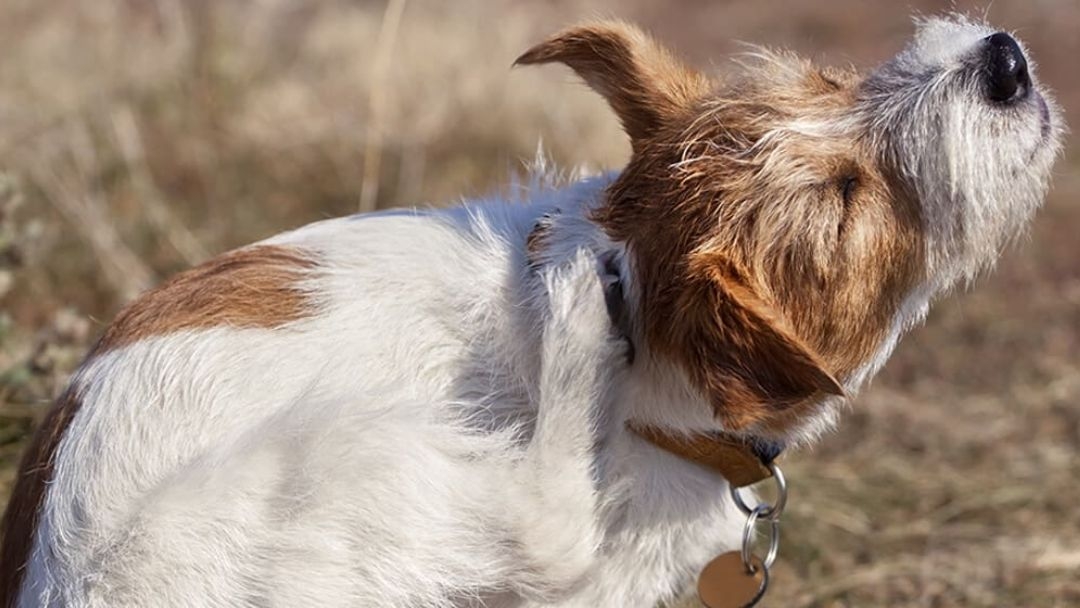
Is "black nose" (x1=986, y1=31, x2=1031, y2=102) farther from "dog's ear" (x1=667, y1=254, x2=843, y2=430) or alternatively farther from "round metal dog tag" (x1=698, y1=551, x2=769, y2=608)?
"round metal dog tag" (x1=698, y1=551, x2=769, y2=608)

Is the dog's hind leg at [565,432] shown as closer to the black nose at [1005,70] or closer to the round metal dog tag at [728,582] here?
the round metal dog tag at [728,582]

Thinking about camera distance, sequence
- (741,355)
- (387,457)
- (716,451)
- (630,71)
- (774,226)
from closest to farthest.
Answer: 1. (741,355)
2. (387,457)
3. (774,226)
4. (716,451)
5. (630,71)

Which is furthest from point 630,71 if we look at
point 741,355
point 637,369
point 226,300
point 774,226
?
point 226,300

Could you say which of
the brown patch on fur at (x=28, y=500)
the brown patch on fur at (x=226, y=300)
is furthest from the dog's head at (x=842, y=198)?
the brown patch on fur at (x=28, y=500)

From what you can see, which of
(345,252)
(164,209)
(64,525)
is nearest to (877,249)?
(345,252)

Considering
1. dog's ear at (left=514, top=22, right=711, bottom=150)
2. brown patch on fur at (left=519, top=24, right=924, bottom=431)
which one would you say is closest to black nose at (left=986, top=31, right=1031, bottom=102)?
brown patch on fur at (left=519, top=24, right=924, bottom=431)

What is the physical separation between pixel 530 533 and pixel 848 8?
8607 millimetres

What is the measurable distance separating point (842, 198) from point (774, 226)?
155mm

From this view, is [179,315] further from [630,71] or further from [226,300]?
[630,71]

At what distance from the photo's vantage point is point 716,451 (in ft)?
9.52

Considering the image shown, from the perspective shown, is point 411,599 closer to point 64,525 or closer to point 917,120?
point 64,525

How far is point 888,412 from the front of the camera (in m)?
5.39

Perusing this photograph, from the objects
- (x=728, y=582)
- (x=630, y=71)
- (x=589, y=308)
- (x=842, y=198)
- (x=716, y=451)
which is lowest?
(x=728, y=582)

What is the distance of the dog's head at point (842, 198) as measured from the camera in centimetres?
279
